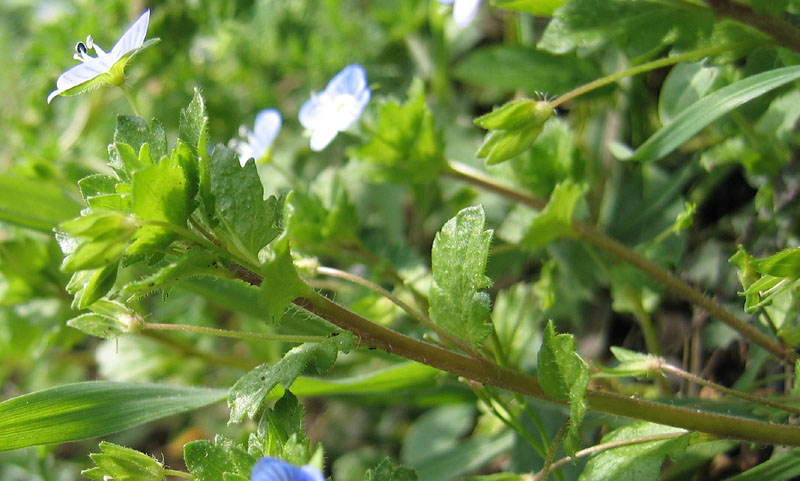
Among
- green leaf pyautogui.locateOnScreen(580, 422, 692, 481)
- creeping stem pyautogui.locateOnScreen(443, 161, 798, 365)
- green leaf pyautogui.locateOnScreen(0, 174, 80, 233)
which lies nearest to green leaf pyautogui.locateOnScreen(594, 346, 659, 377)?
green leaf pyautogui.locateOnScreen(580, 422, 692, 481)

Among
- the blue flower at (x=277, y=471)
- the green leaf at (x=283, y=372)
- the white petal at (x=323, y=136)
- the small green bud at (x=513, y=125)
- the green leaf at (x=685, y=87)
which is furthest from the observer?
the white petal at (x=323, y=136)

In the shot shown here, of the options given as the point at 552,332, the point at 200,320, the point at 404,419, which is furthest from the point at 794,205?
the point at 200,320

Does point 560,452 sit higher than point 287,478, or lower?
lower

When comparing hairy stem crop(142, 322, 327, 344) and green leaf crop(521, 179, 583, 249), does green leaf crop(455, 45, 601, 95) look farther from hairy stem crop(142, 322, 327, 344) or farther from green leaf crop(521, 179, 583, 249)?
hairy stem crop(142, 322, 327, 344)

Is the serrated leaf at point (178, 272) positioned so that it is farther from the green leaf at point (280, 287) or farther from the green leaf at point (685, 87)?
the green leaf at point (685, 87)

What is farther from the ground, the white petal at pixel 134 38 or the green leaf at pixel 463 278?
the white petal at pixel 134 38

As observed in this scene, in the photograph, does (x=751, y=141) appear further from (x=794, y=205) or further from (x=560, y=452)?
(x=560, y=452)

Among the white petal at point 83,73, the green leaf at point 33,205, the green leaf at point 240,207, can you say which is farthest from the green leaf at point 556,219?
the green leaf at point 33,205
